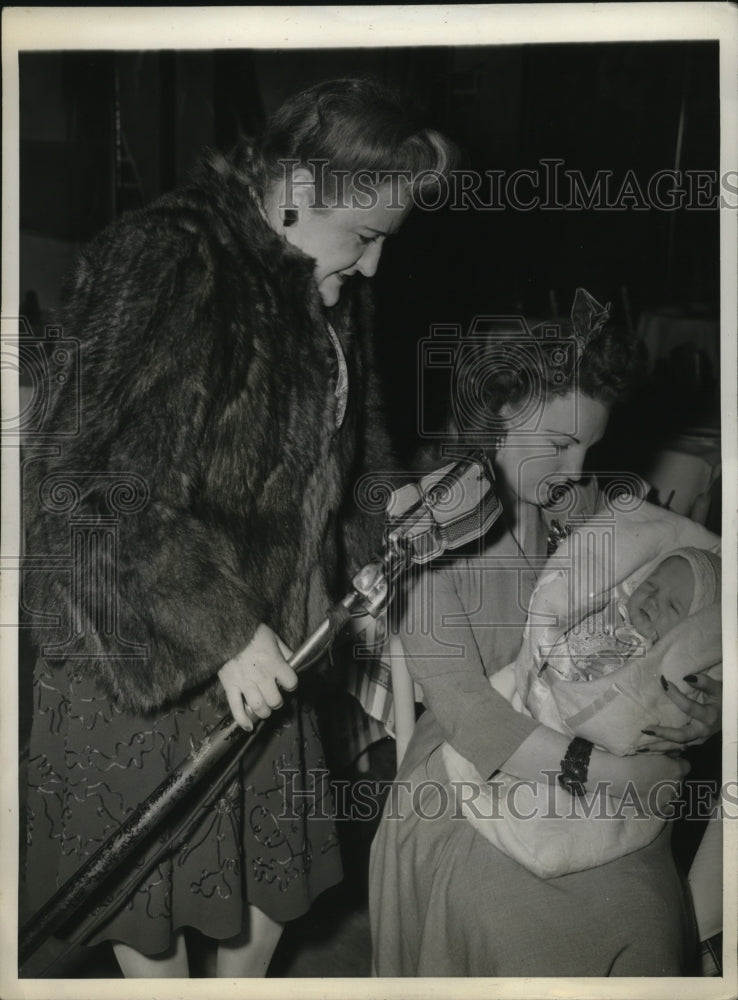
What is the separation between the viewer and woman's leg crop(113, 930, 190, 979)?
1.42 metres

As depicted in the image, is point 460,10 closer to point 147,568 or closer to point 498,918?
point 147,568

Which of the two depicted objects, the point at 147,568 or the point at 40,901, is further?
the point at 40,901

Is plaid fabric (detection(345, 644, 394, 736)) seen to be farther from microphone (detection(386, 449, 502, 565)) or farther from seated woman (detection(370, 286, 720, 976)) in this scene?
microphone (detection(386, 449, 502, 565))

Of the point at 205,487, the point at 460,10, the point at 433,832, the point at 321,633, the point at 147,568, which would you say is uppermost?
the point at 460,10

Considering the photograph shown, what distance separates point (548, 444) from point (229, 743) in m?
0.67

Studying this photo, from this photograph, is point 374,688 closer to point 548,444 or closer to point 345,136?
point 548,444

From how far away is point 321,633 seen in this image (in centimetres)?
138

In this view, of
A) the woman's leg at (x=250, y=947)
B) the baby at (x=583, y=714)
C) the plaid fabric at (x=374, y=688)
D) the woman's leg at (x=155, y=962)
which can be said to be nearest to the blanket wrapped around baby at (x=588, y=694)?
the baby at (x=583, y=714)

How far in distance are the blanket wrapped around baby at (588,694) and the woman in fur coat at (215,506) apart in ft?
0.91

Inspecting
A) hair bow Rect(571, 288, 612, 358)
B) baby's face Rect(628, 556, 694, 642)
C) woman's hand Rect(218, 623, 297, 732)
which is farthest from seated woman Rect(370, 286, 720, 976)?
woman's hand Rect(218, 623, 297, 732)

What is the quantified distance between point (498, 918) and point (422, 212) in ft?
3.47

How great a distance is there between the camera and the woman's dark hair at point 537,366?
138cm

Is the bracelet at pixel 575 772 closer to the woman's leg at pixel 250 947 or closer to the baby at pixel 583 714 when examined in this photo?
the baby at pixel 583 714

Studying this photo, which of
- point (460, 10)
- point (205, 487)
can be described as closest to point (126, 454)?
point (205, 487)
